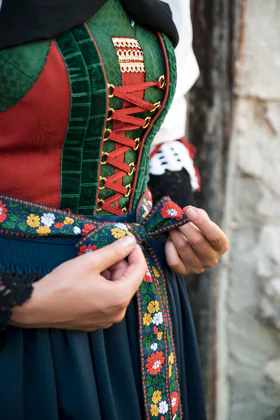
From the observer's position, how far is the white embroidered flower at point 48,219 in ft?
2.35

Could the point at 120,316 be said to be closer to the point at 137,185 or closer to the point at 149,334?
the point at 149,334

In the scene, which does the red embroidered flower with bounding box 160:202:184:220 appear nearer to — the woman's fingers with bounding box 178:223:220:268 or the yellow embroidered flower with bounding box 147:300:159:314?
the woman's fingers with bounding box 178:223:220:268

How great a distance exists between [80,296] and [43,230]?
0.45 ft

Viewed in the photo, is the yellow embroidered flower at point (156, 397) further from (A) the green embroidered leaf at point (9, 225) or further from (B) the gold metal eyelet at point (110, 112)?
(B) the gold metal eyelet at point (110, 112)

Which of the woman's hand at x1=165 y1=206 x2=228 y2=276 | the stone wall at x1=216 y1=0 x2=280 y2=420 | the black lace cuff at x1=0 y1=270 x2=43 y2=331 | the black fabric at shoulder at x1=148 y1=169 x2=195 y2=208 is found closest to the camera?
the black lace cuff at x1=0 y1=270 x2=43 y2=331

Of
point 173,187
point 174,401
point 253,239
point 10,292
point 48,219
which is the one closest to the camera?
point 10,292

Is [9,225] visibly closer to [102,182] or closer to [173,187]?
[102,182]

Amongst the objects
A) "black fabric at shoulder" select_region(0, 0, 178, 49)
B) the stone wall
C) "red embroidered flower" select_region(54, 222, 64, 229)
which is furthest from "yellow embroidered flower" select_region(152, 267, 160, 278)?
the stone wall

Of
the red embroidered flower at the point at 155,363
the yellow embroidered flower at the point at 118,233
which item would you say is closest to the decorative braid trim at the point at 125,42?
the yellow embroidered flower at the point at 118,233

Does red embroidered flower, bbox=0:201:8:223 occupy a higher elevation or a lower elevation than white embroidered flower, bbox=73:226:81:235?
higher

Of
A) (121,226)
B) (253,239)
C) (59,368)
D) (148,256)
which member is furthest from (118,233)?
(253,239)

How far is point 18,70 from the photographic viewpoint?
2.19 feet

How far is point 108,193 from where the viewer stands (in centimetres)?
82

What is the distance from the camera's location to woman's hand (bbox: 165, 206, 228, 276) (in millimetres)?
812
